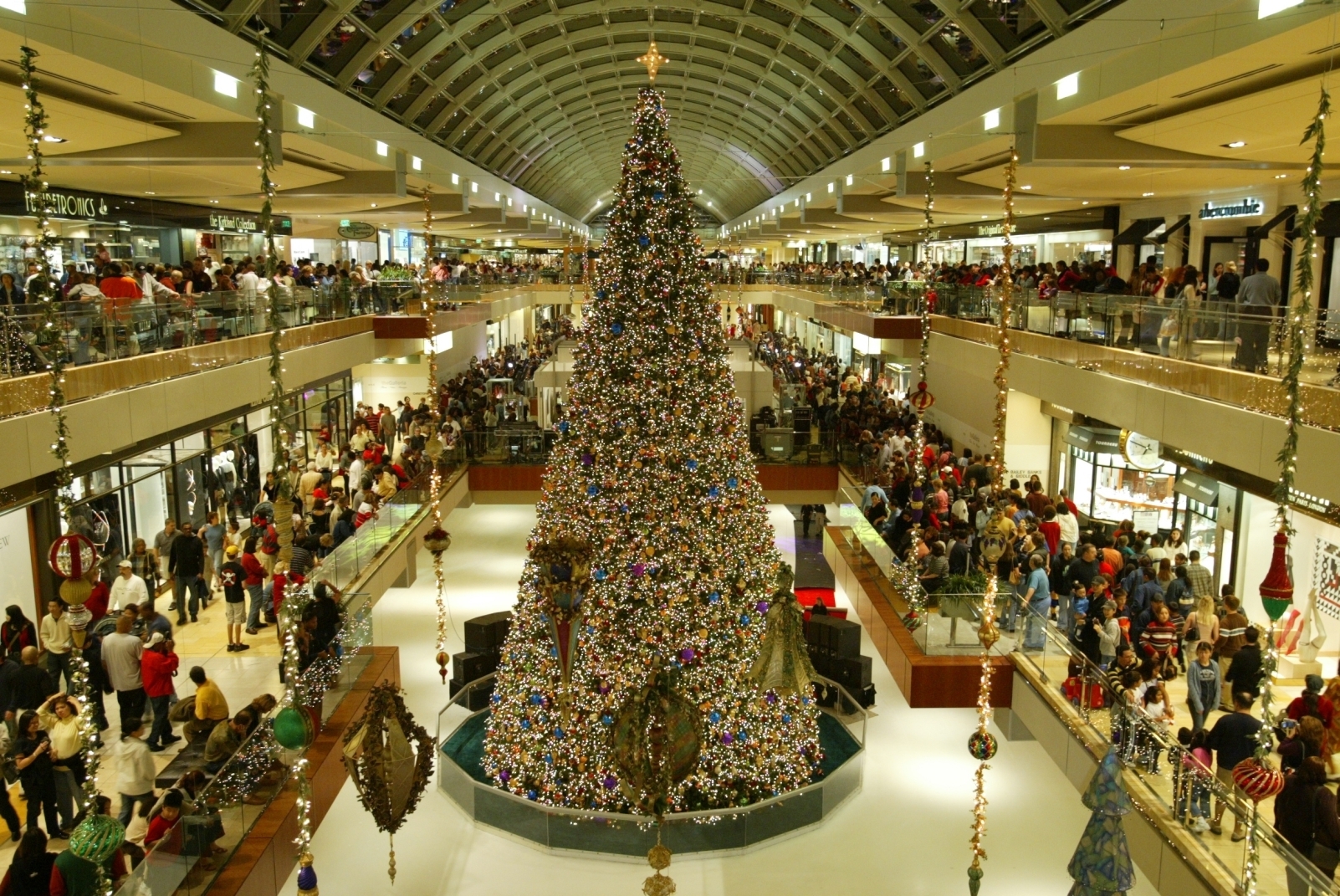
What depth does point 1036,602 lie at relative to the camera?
12266mm

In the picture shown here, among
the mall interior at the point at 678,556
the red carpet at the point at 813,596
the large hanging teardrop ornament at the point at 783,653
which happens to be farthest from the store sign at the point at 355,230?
the large hanging teardrop ornament at the point at 783,653

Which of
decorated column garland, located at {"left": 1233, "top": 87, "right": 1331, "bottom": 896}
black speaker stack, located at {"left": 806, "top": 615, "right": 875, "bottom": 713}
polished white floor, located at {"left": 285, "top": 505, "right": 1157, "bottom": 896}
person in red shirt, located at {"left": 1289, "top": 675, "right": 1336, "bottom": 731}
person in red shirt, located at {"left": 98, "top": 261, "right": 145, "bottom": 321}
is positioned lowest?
polished white floor, located at {"left": 285, "top": 505, "right": 1157, "bottom": 896}

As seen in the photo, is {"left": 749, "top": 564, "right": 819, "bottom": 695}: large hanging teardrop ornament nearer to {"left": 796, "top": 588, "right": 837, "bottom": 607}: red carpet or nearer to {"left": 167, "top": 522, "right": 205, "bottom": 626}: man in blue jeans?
{"left": 796, "top": 588, "right": 837, "bottom": 607}: red carpet

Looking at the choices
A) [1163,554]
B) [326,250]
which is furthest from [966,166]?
[326,250]

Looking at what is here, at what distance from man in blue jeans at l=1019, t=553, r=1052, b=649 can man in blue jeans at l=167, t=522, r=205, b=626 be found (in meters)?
10.6

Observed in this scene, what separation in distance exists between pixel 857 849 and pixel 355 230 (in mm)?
27746

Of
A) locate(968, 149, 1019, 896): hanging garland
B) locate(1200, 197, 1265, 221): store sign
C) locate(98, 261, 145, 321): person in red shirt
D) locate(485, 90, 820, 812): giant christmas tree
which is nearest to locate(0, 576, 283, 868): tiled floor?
locate(485, 90, 820, 812): giant christmas tree

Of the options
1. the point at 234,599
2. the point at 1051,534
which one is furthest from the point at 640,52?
the point at 234,599

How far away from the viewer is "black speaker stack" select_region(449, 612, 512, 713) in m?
15.1

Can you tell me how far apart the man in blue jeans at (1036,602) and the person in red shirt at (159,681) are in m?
9.24

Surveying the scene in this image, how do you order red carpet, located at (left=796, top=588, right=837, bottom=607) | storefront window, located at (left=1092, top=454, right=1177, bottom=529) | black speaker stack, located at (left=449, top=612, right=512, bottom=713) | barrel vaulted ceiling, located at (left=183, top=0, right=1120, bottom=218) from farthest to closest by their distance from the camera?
barrel vaulted ceiling, located at (left=183, top=0, right=1120, bottom=218) → red carpet, located at (left=796, top=588, right=837, bottom=607) → storefront window, located at (left=1092, top=454, right=1177, bottom=529) → black speaker stack, located at (left=449, top=612, right=512, bottom=713)

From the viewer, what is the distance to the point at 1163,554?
14344mm

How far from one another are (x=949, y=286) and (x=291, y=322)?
13216 millimetres

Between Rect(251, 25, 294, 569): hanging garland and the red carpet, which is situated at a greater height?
Rect(251, 25, 294, 569): hanging garland
